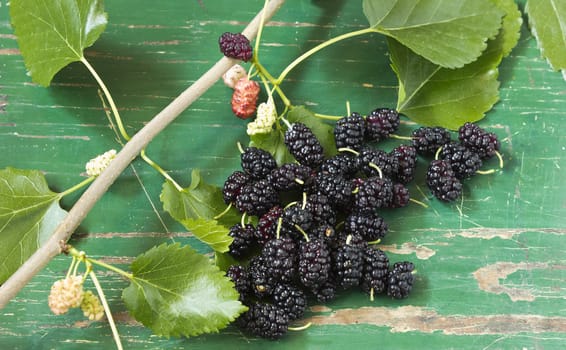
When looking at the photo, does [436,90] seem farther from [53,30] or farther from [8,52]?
[8,52]

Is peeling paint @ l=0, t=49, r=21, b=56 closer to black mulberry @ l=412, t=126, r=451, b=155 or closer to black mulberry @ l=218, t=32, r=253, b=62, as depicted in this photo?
black mulberry @ l=218, t=32, r=253, b=62

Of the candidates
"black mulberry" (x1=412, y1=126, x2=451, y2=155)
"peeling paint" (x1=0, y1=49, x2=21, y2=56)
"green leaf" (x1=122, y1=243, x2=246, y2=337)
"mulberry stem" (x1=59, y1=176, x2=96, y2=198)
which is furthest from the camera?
"peeling paint" (x1=0, y1=49, x2=21, y2=56)

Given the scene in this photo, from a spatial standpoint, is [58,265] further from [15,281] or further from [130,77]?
[130,77]

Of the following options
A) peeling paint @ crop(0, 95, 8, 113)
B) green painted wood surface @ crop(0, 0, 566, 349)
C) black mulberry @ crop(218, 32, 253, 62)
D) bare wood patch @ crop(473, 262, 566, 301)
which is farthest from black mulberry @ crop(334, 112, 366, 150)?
peeling paint @ crop(0, 95, 8, 113)

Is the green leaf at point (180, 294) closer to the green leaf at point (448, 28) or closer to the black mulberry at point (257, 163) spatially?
the black mulberry at point (257, 163)

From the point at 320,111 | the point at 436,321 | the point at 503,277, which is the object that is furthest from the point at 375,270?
the point at 320,111

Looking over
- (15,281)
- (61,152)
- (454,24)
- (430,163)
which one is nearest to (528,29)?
(454,24)
